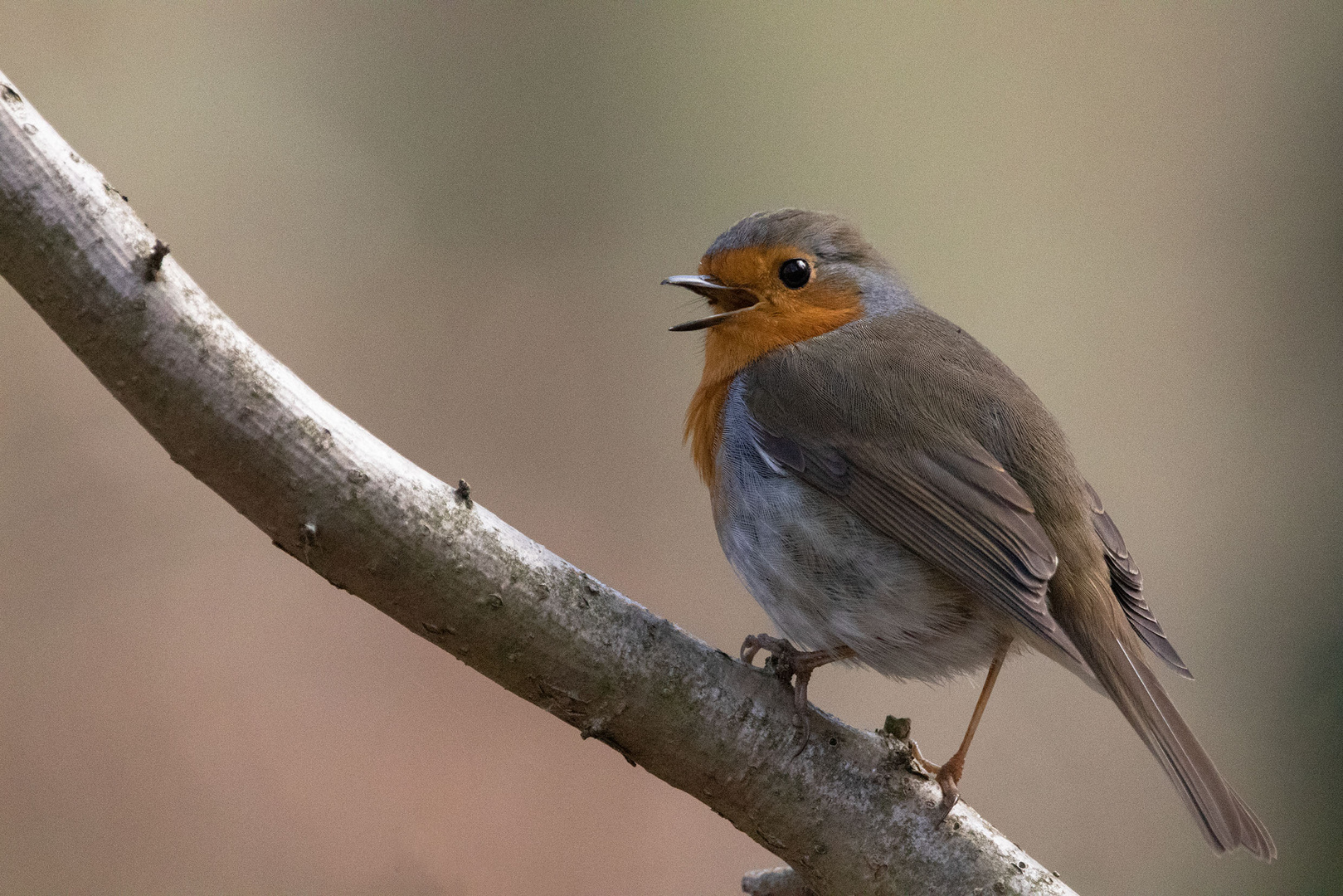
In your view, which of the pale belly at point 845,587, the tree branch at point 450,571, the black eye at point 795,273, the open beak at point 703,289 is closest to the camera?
the tree branch at point 450,571

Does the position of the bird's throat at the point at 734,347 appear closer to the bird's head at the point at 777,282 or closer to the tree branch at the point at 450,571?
the bird's head at the point at 777,282

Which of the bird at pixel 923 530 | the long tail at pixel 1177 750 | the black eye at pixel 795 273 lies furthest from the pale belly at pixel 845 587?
the black eye at pixel 795 273

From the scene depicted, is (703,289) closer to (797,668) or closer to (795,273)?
(795,273)

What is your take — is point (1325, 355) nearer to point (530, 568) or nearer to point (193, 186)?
point (530, 568)

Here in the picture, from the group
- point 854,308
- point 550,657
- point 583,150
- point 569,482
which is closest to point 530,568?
point 550,657

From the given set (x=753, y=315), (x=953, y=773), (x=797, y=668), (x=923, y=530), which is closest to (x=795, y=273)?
(x=753, y=315)
